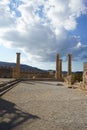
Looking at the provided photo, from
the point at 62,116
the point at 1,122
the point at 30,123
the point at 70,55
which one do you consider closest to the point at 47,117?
the point at 62,116

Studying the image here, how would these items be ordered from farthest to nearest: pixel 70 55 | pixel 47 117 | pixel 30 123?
pixel 70 55, pixel 47 117, pixel 30 123

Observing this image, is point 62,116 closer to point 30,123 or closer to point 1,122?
point 30,123

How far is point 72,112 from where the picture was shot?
10.2 m

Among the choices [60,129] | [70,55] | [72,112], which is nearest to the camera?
[60,129]

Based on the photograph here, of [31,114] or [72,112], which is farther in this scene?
[72,112]

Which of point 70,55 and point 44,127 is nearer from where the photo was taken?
point 44,127

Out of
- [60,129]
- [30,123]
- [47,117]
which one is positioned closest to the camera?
[60,129]

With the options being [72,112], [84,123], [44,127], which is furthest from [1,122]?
[72,112]

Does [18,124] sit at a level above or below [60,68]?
below

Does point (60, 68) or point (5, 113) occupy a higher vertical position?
point (60, 68)

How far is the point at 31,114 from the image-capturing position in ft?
31.0

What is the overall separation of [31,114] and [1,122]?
66.4 inches

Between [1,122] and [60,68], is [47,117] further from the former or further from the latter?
[60,68]

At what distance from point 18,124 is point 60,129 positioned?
51.4 inches
